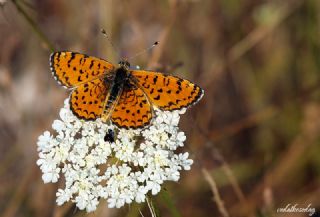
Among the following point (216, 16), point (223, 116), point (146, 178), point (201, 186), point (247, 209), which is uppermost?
point (216, 16)

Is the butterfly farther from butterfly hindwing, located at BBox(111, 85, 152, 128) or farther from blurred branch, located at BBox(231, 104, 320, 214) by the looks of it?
blurred branch, located at BBox(231, 104, 320, 214)

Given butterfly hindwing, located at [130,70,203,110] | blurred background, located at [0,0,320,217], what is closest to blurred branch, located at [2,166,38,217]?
blurred background, located at [0,0,320,217]

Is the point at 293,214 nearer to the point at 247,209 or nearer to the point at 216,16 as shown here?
the point at 247,209

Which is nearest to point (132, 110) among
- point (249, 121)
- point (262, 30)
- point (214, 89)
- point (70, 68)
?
point (70, 68)

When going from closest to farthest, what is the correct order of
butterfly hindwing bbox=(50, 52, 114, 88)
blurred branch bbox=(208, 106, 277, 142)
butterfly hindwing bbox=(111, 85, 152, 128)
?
butterfly hindwing bbox=(111, 85, 152, 128) < butterfly hindwing bbox=(50, 52, 114, 88) < blurred branch bbox=(208, 106, 277, 142)

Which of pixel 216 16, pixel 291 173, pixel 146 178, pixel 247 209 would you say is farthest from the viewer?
pixel 216 16

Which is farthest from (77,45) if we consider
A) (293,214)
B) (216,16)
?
(293,214)
